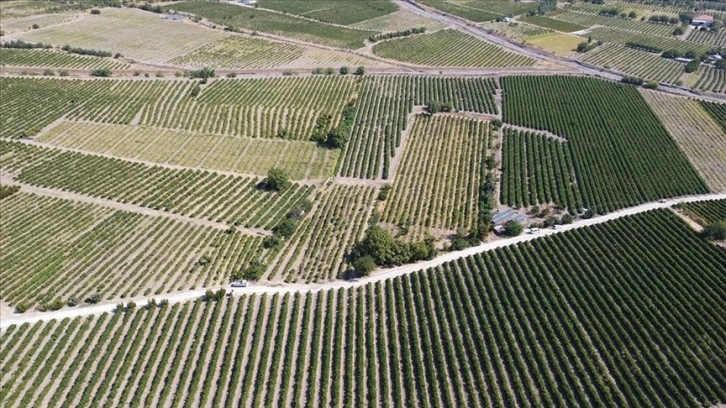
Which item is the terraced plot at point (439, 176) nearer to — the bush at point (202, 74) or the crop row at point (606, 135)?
the crop row at point (606, 135)

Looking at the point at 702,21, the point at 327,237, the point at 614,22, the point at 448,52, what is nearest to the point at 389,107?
the point at 448,52

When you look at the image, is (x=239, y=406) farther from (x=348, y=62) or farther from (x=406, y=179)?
(x=348, y=62)

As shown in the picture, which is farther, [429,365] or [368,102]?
[368,102]

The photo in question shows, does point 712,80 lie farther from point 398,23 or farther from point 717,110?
point 398,23

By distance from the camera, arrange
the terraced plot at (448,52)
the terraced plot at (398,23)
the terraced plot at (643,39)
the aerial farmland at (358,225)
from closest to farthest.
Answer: the aerial farmland at (358,225), the terraced plot at (448,52), the terraced plot at (643,39), the terraced plot at (398,23)

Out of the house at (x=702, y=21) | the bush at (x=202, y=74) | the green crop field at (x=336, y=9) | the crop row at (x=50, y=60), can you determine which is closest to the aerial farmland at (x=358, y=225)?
the bush at (x=202, y=74)

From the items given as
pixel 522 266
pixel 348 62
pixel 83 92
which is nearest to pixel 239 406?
pixel 522 266
